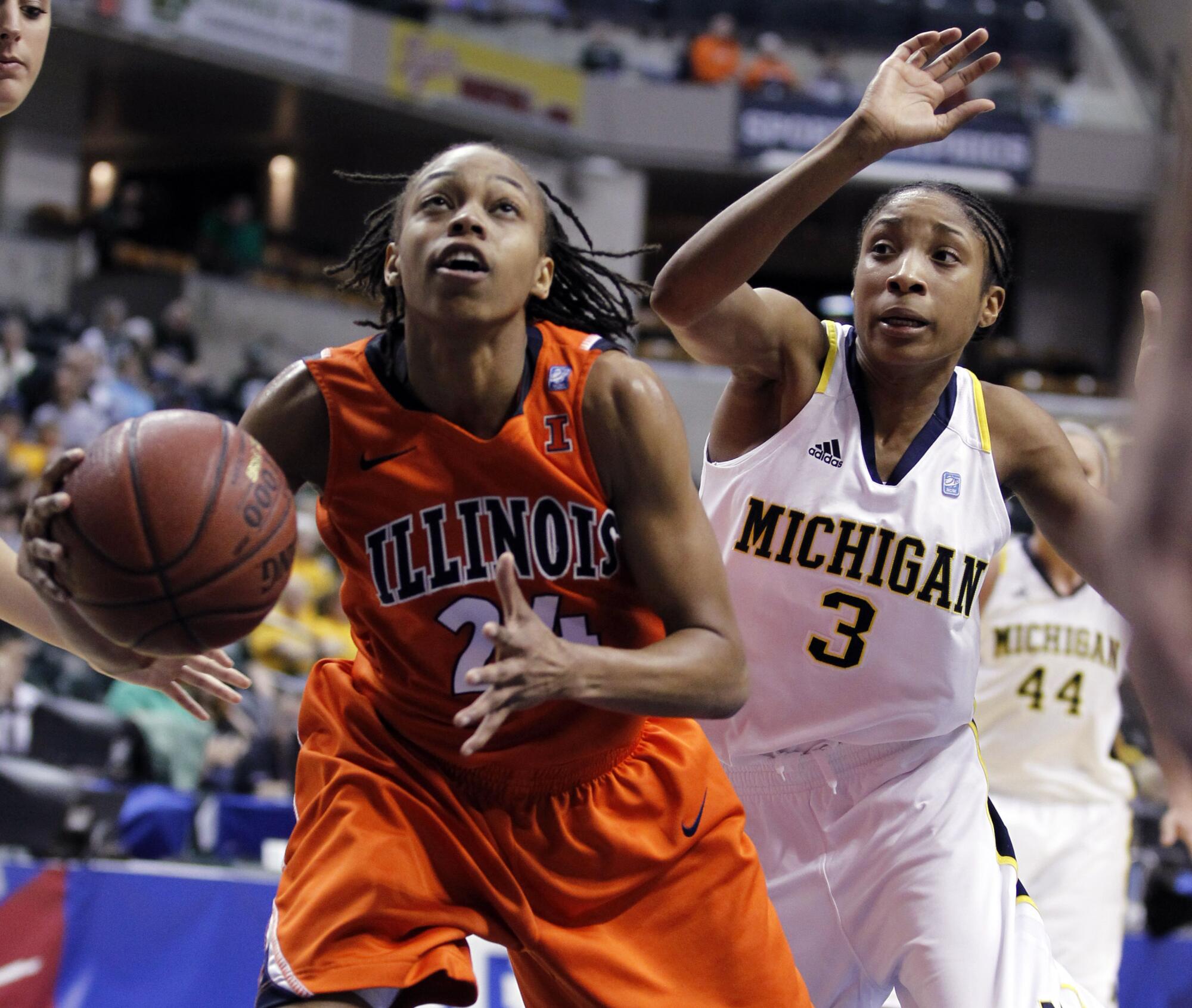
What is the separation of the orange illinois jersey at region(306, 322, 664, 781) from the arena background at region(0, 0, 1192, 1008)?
2.35 m

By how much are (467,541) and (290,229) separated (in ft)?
61.5

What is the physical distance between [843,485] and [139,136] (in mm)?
19066

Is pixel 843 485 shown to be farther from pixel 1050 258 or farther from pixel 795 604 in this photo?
pixel 1050 258

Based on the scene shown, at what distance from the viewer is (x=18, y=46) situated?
2.93 meters

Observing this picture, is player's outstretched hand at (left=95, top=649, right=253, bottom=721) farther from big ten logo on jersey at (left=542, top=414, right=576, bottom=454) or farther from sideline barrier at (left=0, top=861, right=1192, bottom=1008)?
sideline barrier at (left=0, top=861, right=1192, bottom=1008)

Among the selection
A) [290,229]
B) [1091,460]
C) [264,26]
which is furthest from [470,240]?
[290,229]

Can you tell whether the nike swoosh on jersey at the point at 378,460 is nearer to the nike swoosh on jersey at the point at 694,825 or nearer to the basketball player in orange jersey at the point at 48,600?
the basketball player in orange jersey at the point at 48,600

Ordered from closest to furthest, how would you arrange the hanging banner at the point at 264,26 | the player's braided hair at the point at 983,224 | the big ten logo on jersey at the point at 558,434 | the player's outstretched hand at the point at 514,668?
the player's outstretched hand at the point at 514,668
the big ten logo on jersey at the point at 558,434
the player's braided hair at the point at 983,224
the hanging banner at the point at 264,26

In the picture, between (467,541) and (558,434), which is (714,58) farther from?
(467,541)

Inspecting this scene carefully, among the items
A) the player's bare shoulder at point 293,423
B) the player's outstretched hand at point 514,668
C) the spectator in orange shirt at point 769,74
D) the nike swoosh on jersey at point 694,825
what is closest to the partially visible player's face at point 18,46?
the player's bare shoulder at point 293,423

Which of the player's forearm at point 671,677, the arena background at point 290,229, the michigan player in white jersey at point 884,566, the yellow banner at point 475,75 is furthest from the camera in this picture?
the yellow banner at point 475,75

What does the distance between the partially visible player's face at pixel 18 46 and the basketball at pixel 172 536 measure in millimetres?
960

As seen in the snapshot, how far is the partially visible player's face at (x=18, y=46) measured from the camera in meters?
2.89

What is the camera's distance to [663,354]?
17.5 meters
